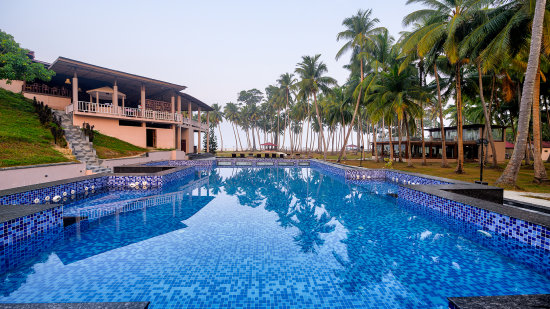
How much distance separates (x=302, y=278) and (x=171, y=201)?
24.3 feet

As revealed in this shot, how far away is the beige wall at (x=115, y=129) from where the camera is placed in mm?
19848

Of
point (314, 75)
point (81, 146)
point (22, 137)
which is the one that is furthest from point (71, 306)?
point (314, 75)

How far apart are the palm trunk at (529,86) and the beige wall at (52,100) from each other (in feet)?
113

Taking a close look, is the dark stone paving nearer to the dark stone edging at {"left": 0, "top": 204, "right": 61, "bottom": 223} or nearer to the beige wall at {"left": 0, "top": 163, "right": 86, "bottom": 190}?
the dark stone edging at {"left": 0, "top": 204, "right": 61, "bottom": 223}

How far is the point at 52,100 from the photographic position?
74.8ft

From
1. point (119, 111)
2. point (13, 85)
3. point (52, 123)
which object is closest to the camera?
point (52, 123)

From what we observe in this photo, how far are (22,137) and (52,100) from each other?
13.1 m

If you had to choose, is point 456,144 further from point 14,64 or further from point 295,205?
point 14,64

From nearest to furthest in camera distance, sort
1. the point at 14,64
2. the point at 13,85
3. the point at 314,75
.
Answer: the point at 14,64
the point at 13,85
the point at 314,75

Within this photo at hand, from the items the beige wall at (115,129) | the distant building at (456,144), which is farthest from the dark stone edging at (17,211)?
the distant building at (456,144)

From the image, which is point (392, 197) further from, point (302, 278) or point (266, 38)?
point (266, 38)

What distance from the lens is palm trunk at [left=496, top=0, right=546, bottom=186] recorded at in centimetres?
998

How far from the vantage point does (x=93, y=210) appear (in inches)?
321

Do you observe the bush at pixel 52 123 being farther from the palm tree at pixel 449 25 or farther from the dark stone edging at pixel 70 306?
the palm tree at pixel 449 25
